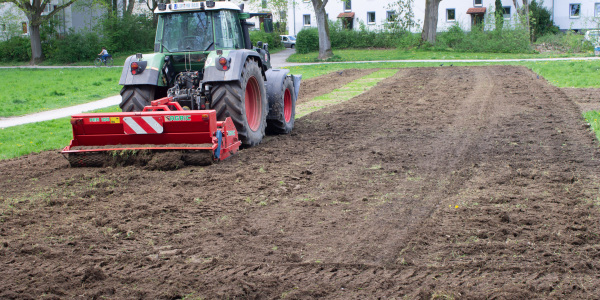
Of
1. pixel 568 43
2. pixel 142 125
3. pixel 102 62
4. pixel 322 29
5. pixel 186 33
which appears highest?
pixel 322 29

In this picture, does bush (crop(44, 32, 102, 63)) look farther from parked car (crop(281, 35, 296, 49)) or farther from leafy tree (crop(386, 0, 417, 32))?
leafy tree (crop(386, 0, 417, 32))

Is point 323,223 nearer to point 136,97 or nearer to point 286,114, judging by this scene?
point 136,97

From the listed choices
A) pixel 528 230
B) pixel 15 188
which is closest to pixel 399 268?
pixel 528 230

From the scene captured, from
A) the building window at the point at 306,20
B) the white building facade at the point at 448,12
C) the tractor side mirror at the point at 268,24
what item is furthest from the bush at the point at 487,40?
the tractor side mirror at the point at 268,24

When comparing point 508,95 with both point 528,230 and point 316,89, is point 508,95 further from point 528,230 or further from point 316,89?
point 528,230

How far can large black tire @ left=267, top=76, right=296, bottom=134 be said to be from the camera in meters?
10.3

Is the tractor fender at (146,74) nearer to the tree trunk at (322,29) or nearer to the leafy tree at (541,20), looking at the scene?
the tree trunk at (322,29)

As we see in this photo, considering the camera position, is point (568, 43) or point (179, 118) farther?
point (568, 43)

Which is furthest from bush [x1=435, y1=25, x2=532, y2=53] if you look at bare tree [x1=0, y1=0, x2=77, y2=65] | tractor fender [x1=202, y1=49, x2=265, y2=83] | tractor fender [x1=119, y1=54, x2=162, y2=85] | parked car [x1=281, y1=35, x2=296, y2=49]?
tractor fender [x1=119, y1=54, x2=162, y2=85]

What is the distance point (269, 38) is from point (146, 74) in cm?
4340

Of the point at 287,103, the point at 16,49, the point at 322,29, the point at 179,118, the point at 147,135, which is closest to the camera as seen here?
the point at 179,118

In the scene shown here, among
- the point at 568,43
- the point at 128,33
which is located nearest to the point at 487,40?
the point at 568,43

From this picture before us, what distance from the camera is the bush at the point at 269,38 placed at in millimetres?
47606

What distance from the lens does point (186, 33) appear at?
9.32 metres
